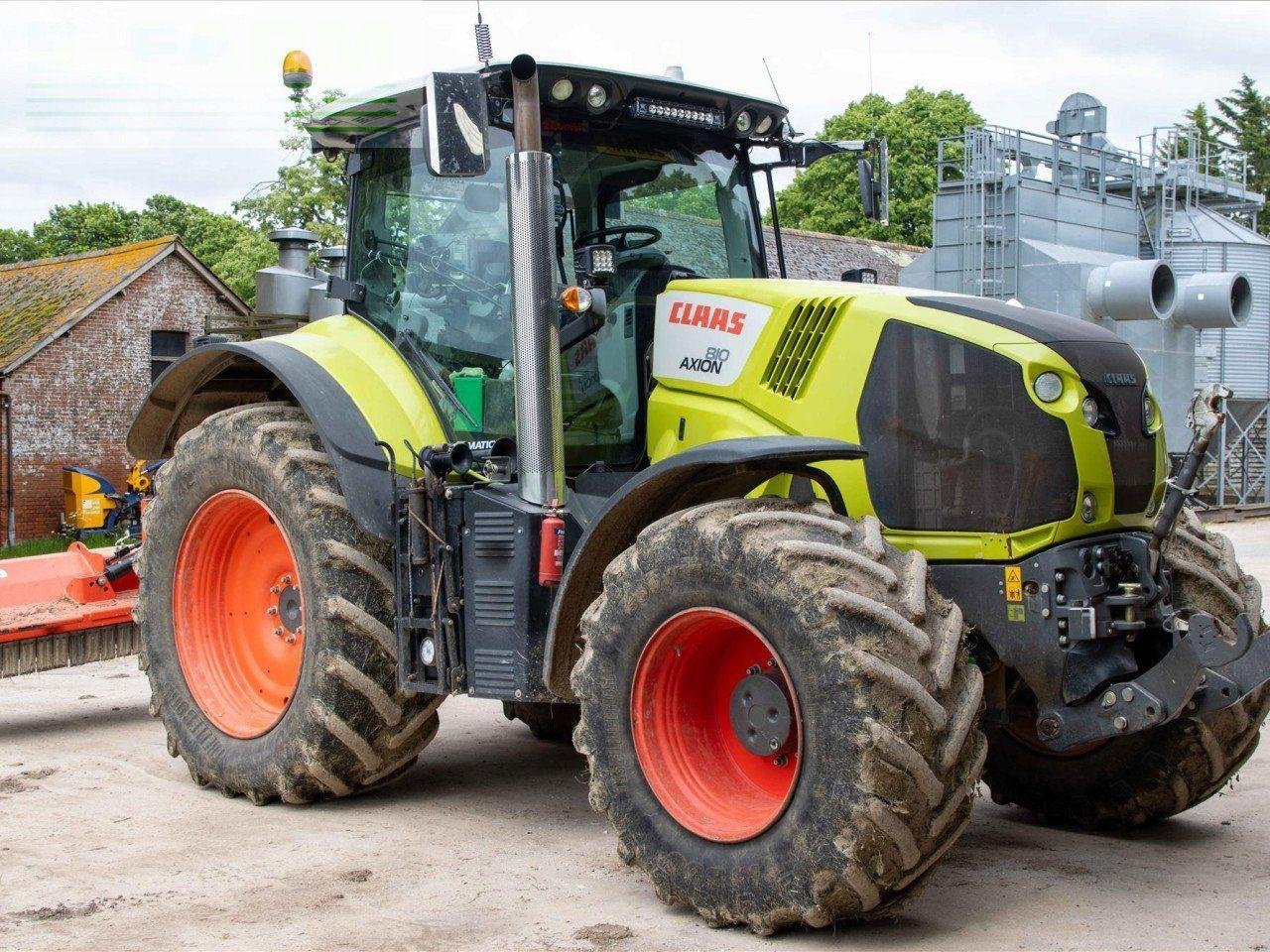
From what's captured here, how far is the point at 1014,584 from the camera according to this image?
4598 millimetres

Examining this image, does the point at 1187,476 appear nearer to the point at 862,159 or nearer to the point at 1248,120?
the point at 862,159

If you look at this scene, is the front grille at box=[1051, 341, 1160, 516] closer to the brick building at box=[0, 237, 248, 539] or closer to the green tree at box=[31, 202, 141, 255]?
the brick building at box=[0, 237, 248, 539]

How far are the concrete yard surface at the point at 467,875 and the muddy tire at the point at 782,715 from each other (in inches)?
9.1

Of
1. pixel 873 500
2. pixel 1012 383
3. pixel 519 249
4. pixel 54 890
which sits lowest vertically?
pixel 54 890

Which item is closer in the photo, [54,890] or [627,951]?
[627,951]

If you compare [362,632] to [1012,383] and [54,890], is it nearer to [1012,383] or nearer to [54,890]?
[54,890]

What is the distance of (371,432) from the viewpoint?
604cm

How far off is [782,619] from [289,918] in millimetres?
1832

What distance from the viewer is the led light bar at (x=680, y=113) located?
589 centimetres

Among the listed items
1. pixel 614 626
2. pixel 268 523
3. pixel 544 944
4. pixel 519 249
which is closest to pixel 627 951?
pixel 544 944

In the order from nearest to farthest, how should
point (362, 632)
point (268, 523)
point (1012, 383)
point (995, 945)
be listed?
point (995, 945) → point (1012, 383) → point (362, 632) → point (268, 523)

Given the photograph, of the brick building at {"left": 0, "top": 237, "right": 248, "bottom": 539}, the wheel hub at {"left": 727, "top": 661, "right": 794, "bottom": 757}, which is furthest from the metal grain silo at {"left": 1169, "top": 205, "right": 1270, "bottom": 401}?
the wheel hub at {"left": 727, "top": 661, "right": 794, "bottom": 757}

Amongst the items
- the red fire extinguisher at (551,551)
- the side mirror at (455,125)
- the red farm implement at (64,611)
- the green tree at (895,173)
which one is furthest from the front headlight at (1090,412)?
the green tree at (895,173)

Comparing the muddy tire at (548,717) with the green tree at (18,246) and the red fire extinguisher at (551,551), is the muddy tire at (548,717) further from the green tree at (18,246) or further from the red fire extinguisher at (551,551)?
the green tree at (18,246)
